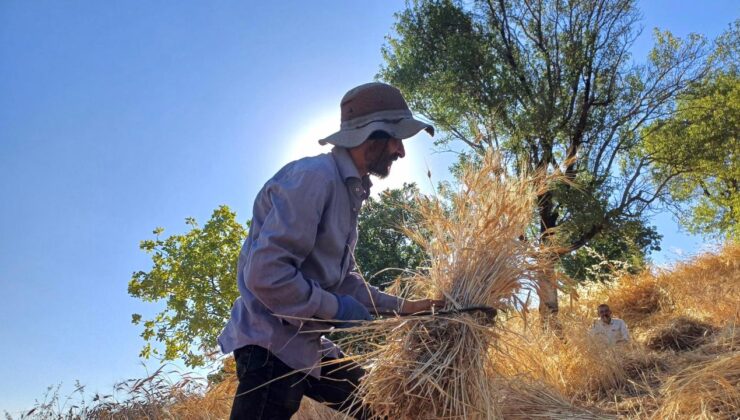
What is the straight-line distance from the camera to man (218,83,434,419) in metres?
1.98

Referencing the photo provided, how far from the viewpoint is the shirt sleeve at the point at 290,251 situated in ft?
6.39

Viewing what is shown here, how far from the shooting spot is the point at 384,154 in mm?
2289

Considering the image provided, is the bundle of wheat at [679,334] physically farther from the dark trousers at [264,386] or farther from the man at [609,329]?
the dark trousers at [264,386]

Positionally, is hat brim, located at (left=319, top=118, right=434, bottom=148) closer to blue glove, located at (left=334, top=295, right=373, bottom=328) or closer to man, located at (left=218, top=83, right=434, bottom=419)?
man, located at (left=218, top=83, right=434, bottom=419)

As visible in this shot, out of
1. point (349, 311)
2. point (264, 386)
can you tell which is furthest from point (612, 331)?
point (264, 386)

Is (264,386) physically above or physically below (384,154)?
below

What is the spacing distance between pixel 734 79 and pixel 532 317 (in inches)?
782

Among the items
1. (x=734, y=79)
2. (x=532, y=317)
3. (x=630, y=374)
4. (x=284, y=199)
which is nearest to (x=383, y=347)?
(x=284, y=199)

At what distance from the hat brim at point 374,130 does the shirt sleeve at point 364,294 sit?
497mm

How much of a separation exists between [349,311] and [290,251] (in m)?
0.32

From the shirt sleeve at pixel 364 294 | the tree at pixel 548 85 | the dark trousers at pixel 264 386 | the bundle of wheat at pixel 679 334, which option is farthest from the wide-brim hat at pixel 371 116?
the tree at pixel 548 85

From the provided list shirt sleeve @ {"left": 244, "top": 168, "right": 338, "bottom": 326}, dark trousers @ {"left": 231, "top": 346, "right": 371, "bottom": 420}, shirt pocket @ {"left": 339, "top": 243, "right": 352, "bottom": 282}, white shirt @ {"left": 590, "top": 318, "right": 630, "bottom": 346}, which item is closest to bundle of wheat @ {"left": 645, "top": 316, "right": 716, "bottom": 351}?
white shirt @ {"left": 590, "top": 318, "right": 630, "bottom": 346}

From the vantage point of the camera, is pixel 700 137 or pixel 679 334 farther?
pixel 700 137

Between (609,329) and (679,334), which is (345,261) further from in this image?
(679,334)
